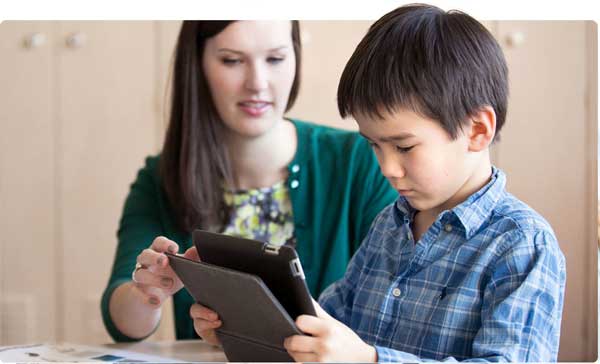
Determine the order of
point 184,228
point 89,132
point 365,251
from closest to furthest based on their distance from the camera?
point 365,251, point 184,228, point 89,132

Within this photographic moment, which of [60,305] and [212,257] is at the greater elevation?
[212,257]

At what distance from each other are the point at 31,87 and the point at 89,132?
13cm

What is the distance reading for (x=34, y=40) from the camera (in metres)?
1.25

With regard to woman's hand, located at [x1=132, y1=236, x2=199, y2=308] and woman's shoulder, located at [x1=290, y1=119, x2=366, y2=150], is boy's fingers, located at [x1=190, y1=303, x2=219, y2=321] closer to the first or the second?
woman's hand, located at [x1=132, y1=236, x2=199, y2=308]

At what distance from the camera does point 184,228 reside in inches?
50.3

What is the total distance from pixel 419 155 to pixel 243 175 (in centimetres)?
52

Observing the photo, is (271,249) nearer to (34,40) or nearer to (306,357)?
(306,357)

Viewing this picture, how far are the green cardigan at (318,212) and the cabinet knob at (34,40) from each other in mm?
316

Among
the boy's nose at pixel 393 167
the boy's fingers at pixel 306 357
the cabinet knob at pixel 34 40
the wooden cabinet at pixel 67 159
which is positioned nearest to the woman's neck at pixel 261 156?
the wooden cabinet at pixel 67 159

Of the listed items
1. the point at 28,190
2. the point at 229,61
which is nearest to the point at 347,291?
the point at 229,61

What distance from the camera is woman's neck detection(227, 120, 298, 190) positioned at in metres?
1.29

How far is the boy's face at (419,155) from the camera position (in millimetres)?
833

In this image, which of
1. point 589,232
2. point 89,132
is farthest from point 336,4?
point 89,132

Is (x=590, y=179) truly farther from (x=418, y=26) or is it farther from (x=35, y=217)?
(x=35, y=217)
